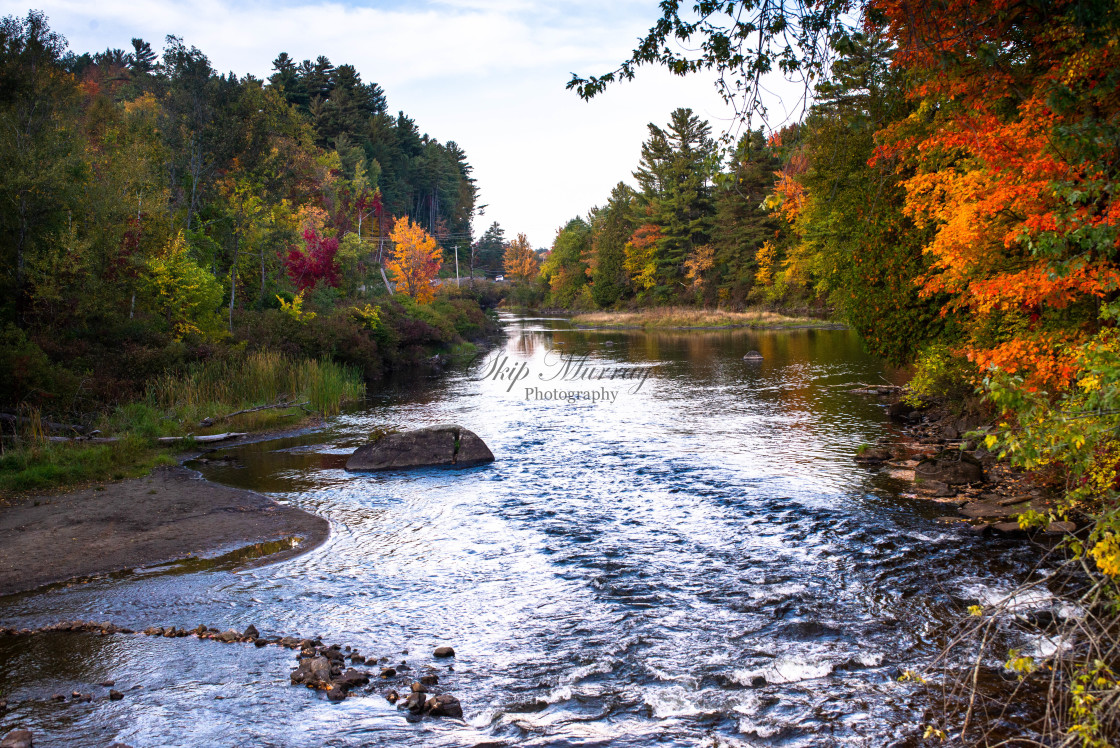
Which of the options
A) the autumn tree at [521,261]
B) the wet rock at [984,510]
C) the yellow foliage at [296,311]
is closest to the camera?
the wet rock at [984,510]

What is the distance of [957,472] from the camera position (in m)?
13.2

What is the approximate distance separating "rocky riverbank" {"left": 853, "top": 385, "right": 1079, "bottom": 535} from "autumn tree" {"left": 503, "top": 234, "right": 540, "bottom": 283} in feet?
364

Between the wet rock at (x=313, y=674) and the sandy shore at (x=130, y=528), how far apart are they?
12.7 feet

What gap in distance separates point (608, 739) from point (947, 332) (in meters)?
14.5

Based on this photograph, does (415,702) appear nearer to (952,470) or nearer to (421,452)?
(421,452)

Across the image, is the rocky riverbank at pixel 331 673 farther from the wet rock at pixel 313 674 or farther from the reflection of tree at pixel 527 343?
the reflection of tree at pixel 527 343

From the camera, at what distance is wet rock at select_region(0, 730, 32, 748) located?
5.56 m

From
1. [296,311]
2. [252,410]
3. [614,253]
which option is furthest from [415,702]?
[614,253]

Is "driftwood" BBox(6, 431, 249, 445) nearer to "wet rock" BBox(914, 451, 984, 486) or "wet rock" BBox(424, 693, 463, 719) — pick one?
"wet rock" BBox(424, 693, 463, 719)

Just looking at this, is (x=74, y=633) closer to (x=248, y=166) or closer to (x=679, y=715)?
(x=679, y=715)

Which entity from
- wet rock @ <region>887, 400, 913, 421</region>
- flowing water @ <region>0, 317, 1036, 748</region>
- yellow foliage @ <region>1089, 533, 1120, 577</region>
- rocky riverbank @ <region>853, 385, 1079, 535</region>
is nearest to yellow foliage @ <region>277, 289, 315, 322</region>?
flowing water @ <region>0, 317, 1036, 748</region>

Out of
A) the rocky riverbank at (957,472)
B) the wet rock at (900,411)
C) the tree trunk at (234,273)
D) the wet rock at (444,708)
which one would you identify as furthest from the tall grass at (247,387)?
the wet rock at (900,411)

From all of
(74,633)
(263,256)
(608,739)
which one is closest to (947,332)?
(608,739)

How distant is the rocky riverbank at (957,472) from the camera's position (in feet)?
35.7
